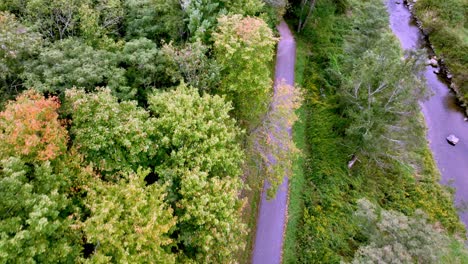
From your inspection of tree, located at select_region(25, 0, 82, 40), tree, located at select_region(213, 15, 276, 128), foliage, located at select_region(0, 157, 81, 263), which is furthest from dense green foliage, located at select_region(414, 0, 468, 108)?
foliage, located at select_region(0, 157, 81, 263)

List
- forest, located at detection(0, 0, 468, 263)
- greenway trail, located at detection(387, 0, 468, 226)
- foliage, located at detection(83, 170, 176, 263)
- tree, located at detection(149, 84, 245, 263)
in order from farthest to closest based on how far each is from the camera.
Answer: greenway trail, located at detection(387, 0, 468, 226) → tree, located at detection(149, 84, 245, 263) → forest, located at detection(0, 0, 468, 263) → foliage, located at detection(83, 170, 176, 263)

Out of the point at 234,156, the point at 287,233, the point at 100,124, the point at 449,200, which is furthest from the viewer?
the point at 449,200

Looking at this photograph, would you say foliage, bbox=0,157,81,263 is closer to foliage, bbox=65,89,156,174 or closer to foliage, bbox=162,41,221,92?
foliage, bbox=65,89,156,174

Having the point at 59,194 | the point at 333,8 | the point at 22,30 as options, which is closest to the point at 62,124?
the point at 59,194

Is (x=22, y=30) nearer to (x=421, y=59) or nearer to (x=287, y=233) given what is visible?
(x=287, y=233)

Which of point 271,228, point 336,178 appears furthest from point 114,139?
point 336,178

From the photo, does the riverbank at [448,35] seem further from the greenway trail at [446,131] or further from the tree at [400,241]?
the tree at [400,241]
